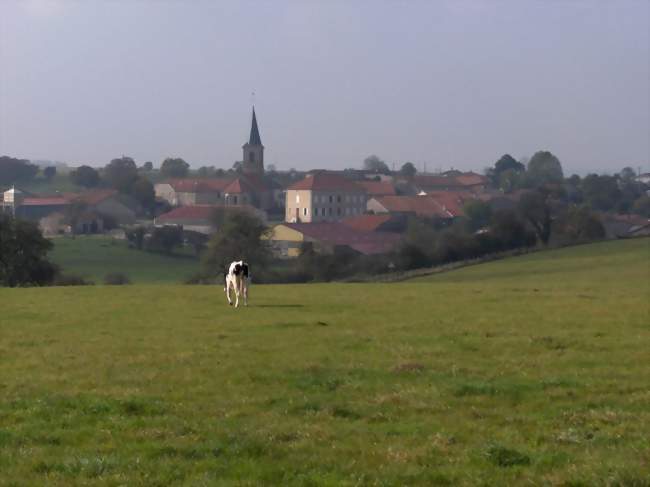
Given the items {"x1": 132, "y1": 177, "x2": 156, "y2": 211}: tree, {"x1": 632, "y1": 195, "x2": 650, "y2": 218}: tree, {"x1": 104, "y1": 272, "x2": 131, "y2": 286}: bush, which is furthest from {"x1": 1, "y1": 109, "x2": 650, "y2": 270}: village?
{"x1": 104, "y1": 272, "x2": 131, "y2": 286}: bush

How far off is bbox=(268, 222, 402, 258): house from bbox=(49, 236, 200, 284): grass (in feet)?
37.9

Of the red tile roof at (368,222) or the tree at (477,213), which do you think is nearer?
the tree at (477,213)

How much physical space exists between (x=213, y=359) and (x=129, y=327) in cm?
639

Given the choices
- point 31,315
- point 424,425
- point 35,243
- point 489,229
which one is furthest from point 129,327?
point 489,229

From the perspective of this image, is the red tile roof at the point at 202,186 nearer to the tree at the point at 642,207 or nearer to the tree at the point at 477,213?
the tree at the point at 477,213

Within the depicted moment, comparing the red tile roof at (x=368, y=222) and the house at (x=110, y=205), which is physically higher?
the house at (x=110, y=205)

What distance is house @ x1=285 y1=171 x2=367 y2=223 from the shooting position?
168625 millimetres

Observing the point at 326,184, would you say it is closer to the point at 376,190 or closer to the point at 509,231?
the point at 376,190

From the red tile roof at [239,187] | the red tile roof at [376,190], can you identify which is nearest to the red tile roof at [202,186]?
the red tile roof at [239,187]

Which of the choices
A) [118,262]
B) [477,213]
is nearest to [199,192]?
[477,213]

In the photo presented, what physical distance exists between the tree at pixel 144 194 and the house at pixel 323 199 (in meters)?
23.8

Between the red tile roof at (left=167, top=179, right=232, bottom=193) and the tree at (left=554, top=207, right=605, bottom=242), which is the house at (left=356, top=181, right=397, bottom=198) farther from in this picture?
the tree at (left=554, top=207, right=605, bottom=242)

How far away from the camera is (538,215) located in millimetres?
98062

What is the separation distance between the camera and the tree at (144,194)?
17550 centimetres
